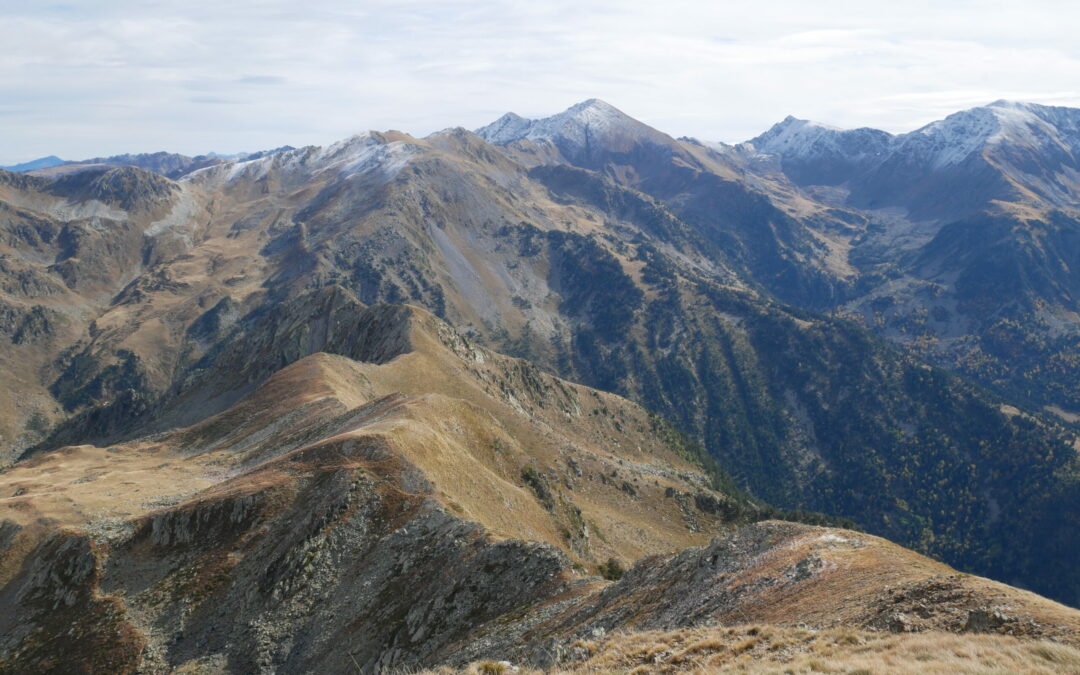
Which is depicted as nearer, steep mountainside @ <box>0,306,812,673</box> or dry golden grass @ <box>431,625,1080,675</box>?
dry golden grass @ <box>431,625,1080,675</box>

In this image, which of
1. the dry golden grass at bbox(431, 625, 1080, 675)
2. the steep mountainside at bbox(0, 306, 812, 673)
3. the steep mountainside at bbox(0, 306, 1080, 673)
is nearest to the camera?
the dry golden grass at bbox(431, 625, 1080, 675)

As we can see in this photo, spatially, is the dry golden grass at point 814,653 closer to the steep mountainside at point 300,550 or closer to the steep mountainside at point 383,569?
the steep mountainside at point 383,569

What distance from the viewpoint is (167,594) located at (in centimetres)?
5900

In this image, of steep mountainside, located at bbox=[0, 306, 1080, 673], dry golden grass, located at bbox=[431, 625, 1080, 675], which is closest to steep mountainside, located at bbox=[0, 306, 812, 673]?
steep mountainside, located at bbox=[0, 306, 1080, 673]

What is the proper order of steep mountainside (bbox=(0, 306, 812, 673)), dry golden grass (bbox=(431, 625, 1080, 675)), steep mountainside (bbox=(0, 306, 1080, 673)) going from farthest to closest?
1. steep mountainside (bbox=(0, 306, 812, 673))
2. steep mountainside (bbox=(0, 306, 1080, 673))
3. dry golden grass (bbox=(431, 625, 1080, 675))

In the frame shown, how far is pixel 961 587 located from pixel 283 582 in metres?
55.0

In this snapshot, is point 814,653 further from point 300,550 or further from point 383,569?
point 300,550

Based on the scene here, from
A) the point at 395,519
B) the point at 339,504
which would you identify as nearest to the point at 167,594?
the point at 339,504

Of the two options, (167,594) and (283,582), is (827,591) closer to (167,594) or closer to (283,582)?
(283,582)

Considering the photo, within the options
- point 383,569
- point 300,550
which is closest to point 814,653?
point 383,569

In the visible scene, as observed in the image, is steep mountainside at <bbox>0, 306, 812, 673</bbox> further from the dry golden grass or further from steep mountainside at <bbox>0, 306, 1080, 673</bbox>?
the dry golden grass

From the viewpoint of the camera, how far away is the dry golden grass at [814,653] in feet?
68.6

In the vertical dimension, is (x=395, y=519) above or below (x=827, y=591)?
below

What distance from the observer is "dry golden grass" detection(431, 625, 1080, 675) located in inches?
823
